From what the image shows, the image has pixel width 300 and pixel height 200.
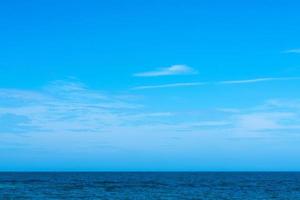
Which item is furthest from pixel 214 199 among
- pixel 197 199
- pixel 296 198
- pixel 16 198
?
pixel 16 198

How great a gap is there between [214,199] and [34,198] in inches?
822

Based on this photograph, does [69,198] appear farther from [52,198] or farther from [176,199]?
[176,199]

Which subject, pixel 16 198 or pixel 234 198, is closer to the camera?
pixel 16 198

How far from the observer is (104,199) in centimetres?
5491

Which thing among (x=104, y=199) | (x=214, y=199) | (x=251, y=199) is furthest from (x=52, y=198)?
(x=251, y=199)

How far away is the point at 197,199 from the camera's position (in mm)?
55344

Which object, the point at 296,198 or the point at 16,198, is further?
Result: the point at 296,198

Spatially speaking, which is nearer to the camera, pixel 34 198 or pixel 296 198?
pixel 34 198

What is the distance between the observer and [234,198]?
56.9 m

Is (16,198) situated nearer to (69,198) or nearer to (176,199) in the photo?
(69,198)

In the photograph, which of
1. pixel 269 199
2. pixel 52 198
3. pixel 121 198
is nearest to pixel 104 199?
pixel 121 198

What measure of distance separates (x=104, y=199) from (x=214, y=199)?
12.9 metres

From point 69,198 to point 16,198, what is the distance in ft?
20.0

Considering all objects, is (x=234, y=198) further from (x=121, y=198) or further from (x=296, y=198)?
(x=121, y=198)
